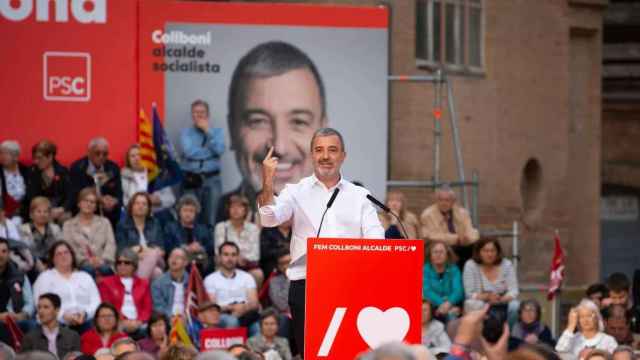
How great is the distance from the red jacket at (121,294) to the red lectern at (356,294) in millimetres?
6833

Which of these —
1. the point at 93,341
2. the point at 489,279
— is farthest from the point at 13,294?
the point at 489,279

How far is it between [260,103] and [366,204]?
9174 mm

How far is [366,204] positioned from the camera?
1123 centimetres

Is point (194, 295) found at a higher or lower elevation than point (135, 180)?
lower

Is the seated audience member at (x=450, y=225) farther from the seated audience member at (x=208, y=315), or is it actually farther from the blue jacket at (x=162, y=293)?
the blue jacket at (x=162, y=293)

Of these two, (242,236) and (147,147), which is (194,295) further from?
(147,147)

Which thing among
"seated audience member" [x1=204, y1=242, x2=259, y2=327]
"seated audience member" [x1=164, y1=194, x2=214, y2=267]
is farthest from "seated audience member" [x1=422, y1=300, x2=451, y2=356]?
"seated audience member" [x1=164, y1=194, x2=214, y2=267]

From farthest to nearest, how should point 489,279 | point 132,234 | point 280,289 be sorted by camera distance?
point 489,279
point 280,289
point 132,234

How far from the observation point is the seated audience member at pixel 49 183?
18.1 meters

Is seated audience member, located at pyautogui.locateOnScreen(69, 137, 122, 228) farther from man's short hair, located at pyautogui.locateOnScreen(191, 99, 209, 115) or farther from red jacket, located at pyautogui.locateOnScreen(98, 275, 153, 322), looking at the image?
man's short hair, located at pyautogui.locateOnScreen(191, 99, 209, 115)

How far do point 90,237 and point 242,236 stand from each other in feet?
5.25

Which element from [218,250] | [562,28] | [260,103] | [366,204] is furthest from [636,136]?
[366,204]

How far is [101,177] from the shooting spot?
60.6 feet

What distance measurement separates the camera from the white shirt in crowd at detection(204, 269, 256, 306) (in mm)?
17719
